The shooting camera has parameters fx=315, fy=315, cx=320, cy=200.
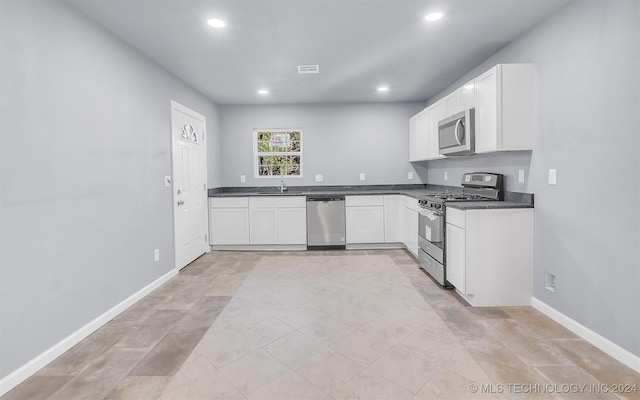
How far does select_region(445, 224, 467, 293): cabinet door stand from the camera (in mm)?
→ 2857

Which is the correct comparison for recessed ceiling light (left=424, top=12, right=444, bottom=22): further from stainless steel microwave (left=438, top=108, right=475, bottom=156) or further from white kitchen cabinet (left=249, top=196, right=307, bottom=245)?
white kitchen cabinet (left=249, top=196, right=307, bottom=245)

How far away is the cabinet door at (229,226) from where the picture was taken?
503 centimetres

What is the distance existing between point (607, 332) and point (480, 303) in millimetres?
868

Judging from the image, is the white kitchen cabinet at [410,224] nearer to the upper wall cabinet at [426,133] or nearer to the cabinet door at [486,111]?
the upper wall cabinet at [426,133]

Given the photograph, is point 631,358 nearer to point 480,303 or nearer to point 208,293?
point 480,303

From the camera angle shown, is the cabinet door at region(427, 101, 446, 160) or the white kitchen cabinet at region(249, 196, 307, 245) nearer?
the cabinet door at region(427, 101, 446, 160)

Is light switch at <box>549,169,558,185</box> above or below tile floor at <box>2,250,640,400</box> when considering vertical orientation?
above

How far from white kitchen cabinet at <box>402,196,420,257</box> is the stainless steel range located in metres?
0.31

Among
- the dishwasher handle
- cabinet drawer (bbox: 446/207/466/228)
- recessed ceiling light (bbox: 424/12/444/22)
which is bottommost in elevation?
cabinet drawer (bbox: 446/207/466/228)

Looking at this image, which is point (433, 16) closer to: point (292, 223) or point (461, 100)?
point (461, 100)

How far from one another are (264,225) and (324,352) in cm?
312

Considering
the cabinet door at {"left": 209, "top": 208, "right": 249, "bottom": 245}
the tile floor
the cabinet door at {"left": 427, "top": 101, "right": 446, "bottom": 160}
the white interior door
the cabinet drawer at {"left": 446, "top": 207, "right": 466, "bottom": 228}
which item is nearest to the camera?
the tile floor

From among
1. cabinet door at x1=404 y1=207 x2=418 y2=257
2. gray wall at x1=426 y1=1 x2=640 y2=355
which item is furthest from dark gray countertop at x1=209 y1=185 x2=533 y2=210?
gray wall at x1=426 y1=1 x2=640 y2=355

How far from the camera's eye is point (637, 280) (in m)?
1.89
